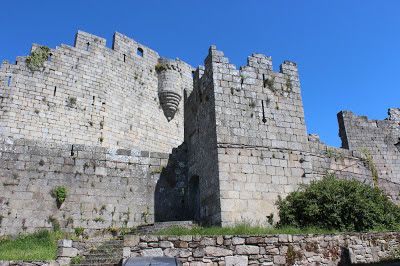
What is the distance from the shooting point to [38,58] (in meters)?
17.2

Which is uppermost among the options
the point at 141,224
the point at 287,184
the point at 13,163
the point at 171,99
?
the point at 171,99

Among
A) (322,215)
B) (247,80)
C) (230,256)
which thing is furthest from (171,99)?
(230,256)

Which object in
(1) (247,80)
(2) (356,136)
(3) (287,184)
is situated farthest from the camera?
(2) (356,136)

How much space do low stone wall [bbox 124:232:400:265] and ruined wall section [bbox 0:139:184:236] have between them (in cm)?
372

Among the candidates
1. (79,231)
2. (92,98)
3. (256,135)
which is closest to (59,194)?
(79,231)

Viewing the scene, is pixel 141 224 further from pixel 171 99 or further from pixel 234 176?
pixel 171 99

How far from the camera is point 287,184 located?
1091 centimetres

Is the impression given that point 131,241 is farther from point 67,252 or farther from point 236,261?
point 236,261

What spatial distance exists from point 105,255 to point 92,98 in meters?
11.2

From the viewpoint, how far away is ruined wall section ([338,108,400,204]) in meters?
17.5

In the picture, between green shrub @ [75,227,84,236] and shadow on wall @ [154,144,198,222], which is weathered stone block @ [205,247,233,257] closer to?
shadow on wall @ [154,144,198,222]

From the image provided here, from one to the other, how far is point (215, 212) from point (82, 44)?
521 inches

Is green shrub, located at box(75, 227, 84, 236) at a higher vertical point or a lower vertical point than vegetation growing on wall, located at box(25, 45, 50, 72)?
lower

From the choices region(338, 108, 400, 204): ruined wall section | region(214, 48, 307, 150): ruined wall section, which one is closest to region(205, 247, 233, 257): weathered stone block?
region(214, 48, 307, 150): ruined wall section
